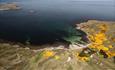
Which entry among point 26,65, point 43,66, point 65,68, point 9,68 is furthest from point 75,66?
point 9,68

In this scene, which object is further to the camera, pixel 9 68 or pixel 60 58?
pixel 60 58

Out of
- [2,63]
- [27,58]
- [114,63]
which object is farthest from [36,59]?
[114,63]

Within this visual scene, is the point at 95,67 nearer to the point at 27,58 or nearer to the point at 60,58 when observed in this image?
the point at 60,58

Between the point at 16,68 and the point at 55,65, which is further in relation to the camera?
the point at 55,65

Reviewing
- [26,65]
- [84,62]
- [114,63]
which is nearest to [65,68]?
[84,62]

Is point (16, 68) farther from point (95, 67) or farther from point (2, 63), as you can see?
point (95, 67)

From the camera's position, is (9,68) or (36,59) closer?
(9,68)

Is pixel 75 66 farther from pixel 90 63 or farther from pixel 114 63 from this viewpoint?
pixel 114 63
